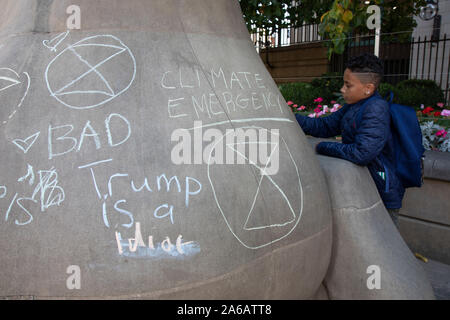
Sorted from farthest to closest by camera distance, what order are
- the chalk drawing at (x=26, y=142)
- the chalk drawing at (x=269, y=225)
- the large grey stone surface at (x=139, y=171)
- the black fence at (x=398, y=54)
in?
the black fence at (x=398, y=54) < the chalk drawing at (x=269, y=225) < the chalk drawing at (x=26, y=142) < the large grey stone surface at (x=139, y=171)

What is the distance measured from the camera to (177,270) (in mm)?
1964

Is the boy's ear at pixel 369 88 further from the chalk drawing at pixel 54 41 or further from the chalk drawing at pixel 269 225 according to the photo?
the chalk drawing at pixel 54 41

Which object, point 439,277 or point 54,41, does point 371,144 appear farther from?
point 54,41

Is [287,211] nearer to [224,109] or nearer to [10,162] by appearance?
[224,109]


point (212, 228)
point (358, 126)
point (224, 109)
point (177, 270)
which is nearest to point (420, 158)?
point (358, 126)

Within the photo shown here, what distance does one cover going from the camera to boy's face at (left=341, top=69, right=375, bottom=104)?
304 centimetres

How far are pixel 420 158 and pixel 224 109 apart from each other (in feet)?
5.39

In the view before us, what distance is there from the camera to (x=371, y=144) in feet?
9.27

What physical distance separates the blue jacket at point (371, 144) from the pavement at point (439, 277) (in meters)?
0.99

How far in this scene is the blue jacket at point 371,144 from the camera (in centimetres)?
284

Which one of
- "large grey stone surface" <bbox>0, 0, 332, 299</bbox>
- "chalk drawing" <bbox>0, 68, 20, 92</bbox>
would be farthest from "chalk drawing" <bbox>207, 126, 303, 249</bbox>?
"chalk drawing" <bbox>0, 68, 20, 92</bbox>

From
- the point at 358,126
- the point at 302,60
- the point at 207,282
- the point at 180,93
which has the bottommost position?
the point at 207,282

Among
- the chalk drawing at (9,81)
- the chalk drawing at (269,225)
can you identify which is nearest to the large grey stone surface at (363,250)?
the chalk drawing at (269,225)

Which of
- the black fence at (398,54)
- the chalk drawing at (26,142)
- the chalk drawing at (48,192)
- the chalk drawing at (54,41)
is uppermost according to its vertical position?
the black fence at (398,54)
